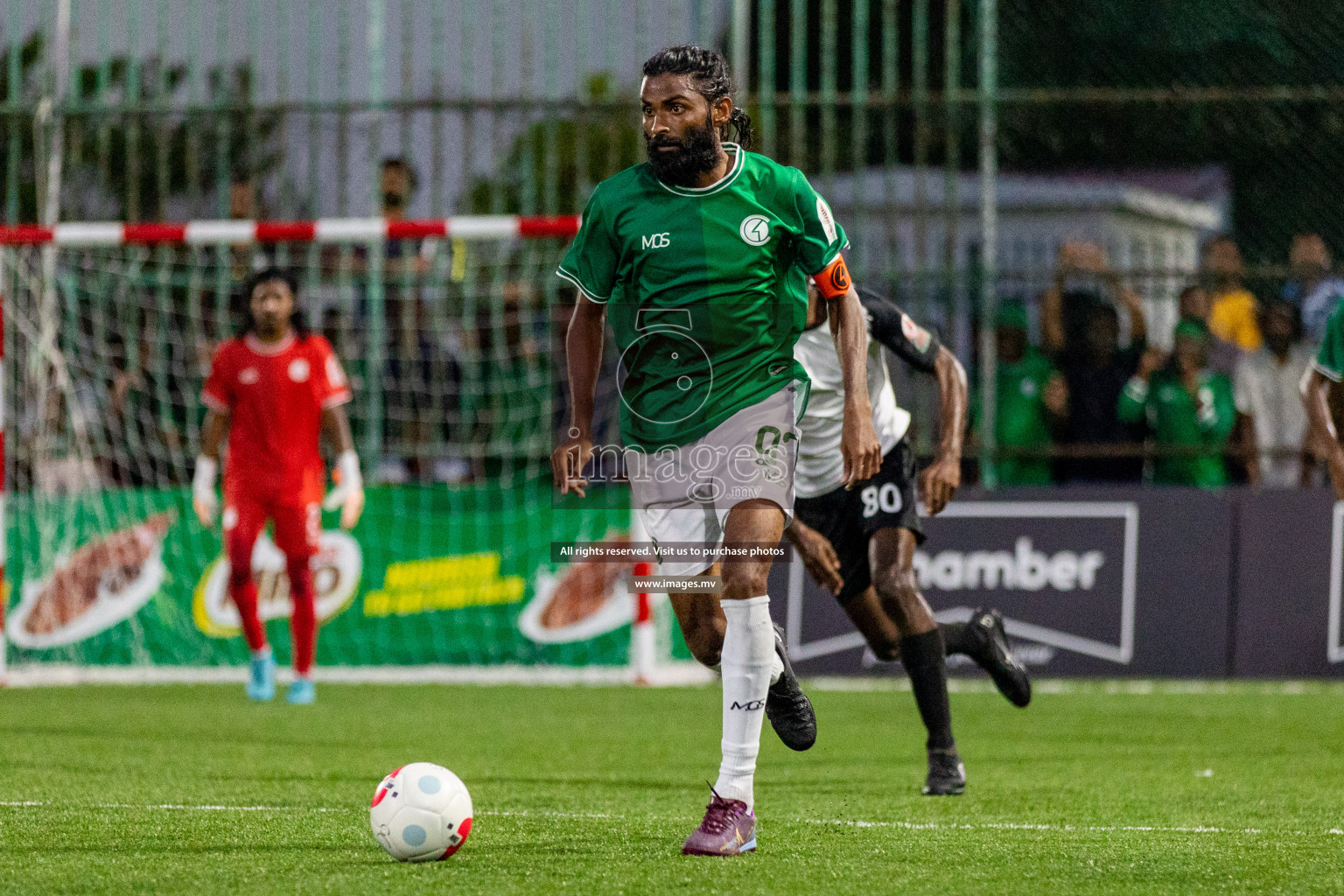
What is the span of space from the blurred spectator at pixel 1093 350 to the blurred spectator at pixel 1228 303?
1.66 ft

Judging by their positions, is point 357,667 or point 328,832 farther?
point 357,667

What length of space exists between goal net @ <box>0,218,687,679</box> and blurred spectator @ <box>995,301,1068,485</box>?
8.07 feet

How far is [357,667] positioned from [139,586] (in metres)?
1.45

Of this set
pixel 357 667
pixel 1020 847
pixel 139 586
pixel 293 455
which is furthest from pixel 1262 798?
pixel 139 586

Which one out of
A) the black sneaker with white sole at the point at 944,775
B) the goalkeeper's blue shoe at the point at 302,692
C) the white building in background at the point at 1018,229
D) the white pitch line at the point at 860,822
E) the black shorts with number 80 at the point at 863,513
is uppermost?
the white building in background at the point at 1018,229

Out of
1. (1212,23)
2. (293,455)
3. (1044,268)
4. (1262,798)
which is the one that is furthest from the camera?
(1212,23)

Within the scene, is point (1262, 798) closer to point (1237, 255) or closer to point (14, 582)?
point (1237, 255)

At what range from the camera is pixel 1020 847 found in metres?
4.95

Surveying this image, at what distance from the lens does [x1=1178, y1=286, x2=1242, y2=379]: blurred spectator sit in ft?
38.1

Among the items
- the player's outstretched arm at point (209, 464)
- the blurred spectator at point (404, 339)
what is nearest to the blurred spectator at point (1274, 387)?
the blurred spectator at point (404, 339)

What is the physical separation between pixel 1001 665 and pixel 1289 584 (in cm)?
441

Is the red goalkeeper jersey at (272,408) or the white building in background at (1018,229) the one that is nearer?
the red goalkeeper jersey at (272,408)

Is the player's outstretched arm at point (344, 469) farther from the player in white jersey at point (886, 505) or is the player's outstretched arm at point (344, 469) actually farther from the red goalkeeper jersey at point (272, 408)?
the player in white jersey at point (886, 505)

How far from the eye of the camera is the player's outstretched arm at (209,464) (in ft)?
33.7
